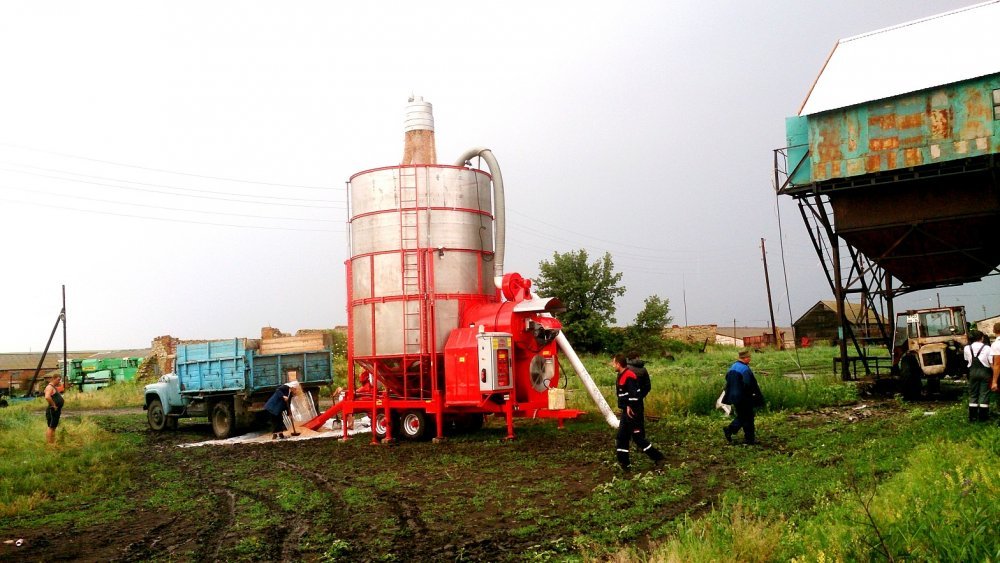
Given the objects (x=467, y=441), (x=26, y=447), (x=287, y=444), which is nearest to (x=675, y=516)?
(x=467, y=441)

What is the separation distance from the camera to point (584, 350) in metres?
55.2

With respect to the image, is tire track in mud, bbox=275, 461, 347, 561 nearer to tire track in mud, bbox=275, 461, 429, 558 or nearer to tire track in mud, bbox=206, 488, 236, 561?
tire track in mud, bbox=275, 461, 429, 558

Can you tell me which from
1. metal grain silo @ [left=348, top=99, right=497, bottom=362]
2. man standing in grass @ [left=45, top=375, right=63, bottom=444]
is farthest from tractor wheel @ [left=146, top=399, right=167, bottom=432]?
metal grain silo @ [left=348, top=99, right=497, bottom=362]

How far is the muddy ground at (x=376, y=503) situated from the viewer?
8000mm

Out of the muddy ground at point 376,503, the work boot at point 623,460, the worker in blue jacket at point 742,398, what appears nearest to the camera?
the muddy ground at point 376,503

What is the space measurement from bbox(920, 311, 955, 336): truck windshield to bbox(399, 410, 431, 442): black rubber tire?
1404 centimetres

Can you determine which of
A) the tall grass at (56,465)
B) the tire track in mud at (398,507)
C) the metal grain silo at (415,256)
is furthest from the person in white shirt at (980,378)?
the tall grass at (56,465)

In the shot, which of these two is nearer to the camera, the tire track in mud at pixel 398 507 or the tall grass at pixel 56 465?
the tire track in mud at pixel 398 507

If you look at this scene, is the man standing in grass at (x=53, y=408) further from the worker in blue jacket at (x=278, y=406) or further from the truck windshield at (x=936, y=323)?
the truck windshield at (x=936, y=323)

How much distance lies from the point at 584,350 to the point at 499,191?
122ft

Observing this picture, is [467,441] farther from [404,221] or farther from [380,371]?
[404,221]

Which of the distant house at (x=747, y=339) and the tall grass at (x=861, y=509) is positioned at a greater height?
the distant house at (x=747, y=339)

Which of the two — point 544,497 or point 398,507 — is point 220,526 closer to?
point 398,507

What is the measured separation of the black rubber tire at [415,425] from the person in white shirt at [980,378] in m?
10.4
